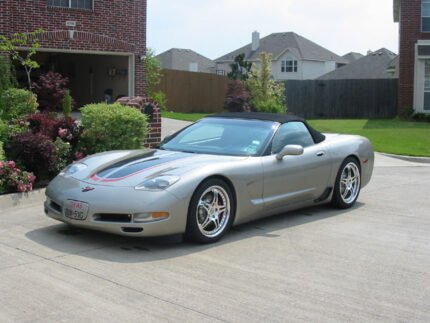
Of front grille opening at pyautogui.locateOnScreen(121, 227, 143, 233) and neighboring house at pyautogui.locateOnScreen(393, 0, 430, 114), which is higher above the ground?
neighboring house at pyautogui.locateOnScreen(393, 0, 430, 114)

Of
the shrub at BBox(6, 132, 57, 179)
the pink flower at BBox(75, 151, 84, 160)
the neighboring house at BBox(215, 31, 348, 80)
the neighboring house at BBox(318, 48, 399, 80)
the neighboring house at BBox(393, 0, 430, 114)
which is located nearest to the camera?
the shrub at BBox(6, 132, 57, 179)

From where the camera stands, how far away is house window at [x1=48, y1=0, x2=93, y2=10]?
18.4 meters

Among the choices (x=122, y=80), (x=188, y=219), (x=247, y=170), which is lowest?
(x=188, y=219)

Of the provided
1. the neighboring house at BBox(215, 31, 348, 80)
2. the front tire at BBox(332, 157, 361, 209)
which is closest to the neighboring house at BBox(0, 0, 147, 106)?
the front tire at BBox(332, 157, 361, 209)

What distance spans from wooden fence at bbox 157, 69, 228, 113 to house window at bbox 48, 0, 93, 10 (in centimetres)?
1315

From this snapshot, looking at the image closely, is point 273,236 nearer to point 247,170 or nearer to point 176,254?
point 247,170

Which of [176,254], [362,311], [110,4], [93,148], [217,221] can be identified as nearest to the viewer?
[362,311]

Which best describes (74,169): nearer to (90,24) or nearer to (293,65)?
(90,24)

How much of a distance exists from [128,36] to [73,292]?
15.9m

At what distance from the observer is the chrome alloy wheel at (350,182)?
8360 mm

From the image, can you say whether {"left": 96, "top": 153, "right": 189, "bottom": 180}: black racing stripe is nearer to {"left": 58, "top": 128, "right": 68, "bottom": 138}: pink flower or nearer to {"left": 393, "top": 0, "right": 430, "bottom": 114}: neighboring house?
{"left": 58, "top": 128, "right": 68, "bottom": 138}: pink flower

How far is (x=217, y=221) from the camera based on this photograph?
6.48 meters

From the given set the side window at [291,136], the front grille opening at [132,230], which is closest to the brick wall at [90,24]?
the side window at [291,136]

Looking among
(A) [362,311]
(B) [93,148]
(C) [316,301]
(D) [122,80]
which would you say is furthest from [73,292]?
(D) [122,80]
